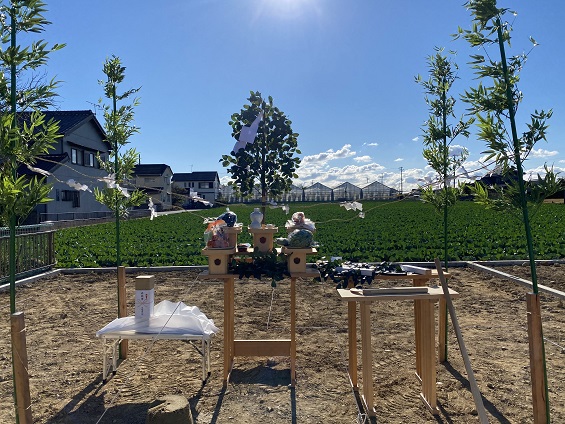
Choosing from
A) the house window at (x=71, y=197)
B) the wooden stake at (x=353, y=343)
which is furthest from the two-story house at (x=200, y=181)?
the wooden stake at (x=353, y=343)

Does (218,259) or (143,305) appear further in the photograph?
(143,305)

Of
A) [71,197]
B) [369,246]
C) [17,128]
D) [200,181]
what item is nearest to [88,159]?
[71,197]

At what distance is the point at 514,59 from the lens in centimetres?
335

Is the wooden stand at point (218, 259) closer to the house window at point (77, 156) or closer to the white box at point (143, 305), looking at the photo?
the white box at point (143, 305)

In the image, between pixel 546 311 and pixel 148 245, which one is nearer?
pixel 546 311

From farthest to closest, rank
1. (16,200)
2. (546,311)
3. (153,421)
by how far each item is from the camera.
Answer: (546,311)
(153,421)
(16,200)

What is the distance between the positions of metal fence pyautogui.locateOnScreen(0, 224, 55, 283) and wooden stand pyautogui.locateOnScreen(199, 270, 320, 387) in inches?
267

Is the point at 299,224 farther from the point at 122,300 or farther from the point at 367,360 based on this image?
the point at 122,300

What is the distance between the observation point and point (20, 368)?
3047 mm

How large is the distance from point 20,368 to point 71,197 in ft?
96.0

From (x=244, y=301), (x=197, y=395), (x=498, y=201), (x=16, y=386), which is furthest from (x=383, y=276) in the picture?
(x=244, y=301)

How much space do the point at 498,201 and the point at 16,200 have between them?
3.66m

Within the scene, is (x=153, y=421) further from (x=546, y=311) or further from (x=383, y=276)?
(x=546, y=311)

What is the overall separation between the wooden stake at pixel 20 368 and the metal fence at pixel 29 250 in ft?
23.6
